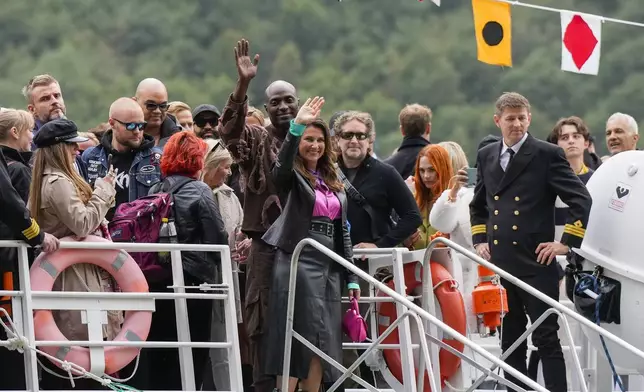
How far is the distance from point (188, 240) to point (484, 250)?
2.12 meters

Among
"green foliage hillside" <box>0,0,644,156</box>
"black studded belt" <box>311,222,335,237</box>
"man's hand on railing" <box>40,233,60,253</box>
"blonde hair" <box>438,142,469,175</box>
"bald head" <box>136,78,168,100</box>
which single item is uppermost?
"green foliage hillside" <box>0,0,644,156</box>

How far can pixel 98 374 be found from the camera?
25.6 ft

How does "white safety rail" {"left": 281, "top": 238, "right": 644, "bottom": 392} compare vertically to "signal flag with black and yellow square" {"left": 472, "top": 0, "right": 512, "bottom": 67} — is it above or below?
below

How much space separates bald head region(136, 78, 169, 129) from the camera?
9945 mm

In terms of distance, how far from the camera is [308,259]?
8.30 meters

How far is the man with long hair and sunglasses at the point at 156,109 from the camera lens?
9953mm

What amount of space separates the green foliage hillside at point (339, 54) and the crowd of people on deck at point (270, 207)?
2944 cm

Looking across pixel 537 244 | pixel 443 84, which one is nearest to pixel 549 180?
pixel 537 244

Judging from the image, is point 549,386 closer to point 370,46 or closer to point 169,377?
point 169,377

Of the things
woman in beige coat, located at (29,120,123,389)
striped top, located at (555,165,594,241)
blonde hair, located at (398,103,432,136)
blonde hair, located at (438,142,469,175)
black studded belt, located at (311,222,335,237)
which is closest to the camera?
woman in beige coat, located at (29,120,123,389)

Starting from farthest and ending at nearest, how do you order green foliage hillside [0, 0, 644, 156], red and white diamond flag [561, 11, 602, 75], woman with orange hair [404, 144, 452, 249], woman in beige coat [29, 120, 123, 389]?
green foliage hillside [0, 0, 644, 156] < red and white diamond flag [561, 11, 602, 75] < woman with orange hair [404, 144, 452, 249] < woman in beige coat [29, 120, 123, 389]

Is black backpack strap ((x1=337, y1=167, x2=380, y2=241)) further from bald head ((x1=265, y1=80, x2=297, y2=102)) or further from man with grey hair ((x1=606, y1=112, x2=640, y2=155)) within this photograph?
man with grey hair ((x1=606, y1=112, x2=640, y2=155))

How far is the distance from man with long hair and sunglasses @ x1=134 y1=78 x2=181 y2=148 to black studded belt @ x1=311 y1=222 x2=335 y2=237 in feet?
6.30

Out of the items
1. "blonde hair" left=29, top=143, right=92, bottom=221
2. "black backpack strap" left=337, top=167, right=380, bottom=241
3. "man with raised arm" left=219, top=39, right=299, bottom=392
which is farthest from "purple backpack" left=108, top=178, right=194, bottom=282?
"black backpack strap" left=337, top=167, right=380, bottom=241
